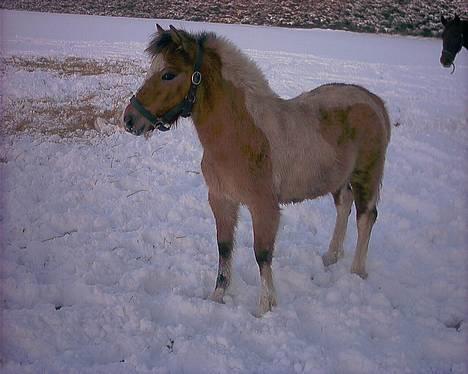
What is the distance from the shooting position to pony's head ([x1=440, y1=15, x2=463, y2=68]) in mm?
8195

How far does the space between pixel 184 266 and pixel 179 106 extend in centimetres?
137

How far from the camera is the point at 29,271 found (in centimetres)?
335

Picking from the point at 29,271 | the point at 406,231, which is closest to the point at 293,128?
the point at 406,231

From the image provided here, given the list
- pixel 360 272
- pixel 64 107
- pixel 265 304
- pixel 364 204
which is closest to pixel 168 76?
pixel 265 304

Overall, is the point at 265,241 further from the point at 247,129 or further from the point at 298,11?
the point at 298,11

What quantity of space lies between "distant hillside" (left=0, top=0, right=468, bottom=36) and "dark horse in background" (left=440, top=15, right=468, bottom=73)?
0.28 m

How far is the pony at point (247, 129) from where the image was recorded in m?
2.92

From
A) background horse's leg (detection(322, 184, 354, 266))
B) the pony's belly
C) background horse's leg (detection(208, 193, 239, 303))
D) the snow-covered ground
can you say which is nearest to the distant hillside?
the snow-covered ground

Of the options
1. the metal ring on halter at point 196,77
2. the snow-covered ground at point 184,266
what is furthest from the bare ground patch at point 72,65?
the metal ring on halter at point 196,77

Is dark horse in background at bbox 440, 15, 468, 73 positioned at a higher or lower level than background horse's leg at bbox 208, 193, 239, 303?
higher

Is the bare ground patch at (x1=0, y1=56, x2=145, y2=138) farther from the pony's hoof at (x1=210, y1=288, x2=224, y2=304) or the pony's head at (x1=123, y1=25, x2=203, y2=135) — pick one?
the pony's hoof at (x1=210, y1=288, x2=224, y2=304)

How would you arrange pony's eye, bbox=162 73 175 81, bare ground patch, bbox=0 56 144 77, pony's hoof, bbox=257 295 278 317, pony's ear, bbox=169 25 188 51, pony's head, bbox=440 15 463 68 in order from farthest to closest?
bare ground patch, bbox=0 56 144 77 < pony's head, bbox=440 15 463 68 < pony's hoof, bbox=257 295 278 317 < pony's eye, bbox=162 73 175 81 < pony's ear, bbox=169 25 188 51

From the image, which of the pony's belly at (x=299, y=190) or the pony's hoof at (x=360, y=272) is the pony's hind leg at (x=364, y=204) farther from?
the pony's belly at (x=299, y=190)

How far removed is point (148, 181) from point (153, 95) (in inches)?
96.4
